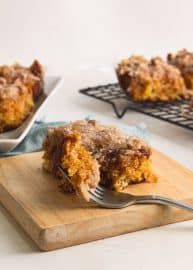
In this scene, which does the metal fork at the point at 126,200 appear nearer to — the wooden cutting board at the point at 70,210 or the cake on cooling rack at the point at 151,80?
the wooden cutting board at the point at 70,210

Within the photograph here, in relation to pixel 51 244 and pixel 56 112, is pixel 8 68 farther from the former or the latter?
pixel 51 244

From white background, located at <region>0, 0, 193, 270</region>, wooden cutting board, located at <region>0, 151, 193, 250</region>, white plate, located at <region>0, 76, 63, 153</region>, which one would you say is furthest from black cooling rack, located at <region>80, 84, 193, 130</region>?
wooden cutting board, located at <region>0, 151, 193, 250</region>

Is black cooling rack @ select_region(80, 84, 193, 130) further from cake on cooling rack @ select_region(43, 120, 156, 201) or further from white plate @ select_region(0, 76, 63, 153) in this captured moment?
cake on cooling rack @ select_region(43, 120, 156, 201)

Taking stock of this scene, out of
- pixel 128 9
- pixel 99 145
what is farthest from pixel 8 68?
pixel 128 9

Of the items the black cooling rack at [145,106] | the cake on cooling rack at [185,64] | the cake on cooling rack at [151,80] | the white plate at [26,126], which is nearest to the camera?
the white plate at [26,126]

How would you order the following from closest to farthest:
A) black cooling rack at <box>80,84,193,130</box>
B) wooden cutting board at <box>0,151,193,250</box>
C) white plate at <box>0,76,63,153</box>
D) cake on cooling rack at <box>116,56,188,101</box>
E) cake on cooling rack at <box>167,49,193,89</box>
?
wooden cutting board at <box>0,151,193,250</box> → white plate at <box>0,76,63,153</box> → black cooling rack at <box>80,84,193,130</box> → cake on cooling rack at <box>116,56,188,101</box> → cake on cooling rack at <box>167,49,193,89</box>

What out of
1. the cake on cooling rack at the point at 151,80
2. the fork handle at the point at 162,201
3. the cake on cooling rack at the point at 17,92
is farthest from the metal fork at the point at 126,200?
the cake on cooling rack at the point at 151,80

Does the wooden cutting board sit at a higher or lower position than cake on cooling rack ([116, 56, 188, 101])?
higher

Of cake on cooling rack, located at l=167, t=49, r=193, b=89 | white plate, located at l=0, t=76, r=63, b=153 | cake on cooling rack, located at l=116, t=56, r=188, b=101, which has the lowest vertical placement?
cake on cooling rack, located at l=167, t=49, r=193, b=89
